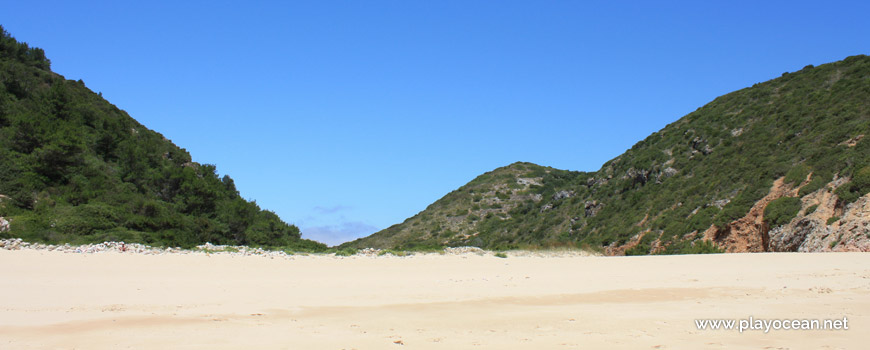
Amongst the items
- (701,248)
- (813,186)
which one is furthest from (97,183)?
(813,186)

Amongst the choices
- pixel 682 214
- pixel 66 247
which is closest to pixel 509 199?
pixel 682 214

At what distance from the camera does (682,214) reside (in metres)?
28.5

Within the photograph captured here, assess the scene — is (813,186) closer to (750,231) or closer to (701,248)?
(750,231)

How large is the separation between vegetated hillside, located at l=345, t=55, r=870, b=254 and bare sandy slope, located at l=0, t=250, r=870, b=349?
6.99m

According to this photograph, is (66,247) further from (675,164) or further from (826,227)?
(675,164)

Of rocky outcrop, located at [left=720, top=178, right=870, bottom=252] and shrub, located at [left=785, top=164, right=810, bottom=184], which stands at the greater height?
shrub, located at [left=785, top=164, right=810, bottom=184]

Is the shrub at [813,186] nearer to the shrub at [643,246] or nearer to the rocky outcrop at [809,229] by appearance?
the rocky outcrop at [809,229]

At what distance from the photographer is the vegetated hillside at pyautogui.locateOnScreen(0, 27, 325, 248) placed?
826 inches

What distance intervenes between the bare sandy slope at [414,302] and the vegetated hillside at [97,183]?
8019mm

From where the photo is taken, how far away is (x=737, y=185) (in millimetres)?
27266

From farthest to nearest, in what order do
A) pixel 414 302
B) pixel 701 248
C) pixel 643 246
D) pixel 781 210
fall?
pixel 643 246
pixel 701 248
pixel 781 210
pixel 414 302

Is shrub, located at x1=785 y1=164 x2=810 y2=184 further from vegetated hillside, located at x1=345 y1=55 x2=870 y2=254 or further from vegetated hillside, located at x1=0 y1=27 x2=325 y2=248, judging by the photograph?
vegetated hillside, located at x1=0 y1=27 x2=325 y2=248

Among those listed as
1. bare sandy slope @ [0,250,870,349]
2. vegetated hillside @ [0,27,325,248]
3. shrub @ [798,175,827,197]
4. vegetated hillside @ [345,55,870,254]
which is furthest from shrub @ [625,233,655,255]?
vegetated hillside @ [0,27,325,248]

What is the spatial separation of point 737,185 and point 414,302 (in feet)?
76.9
